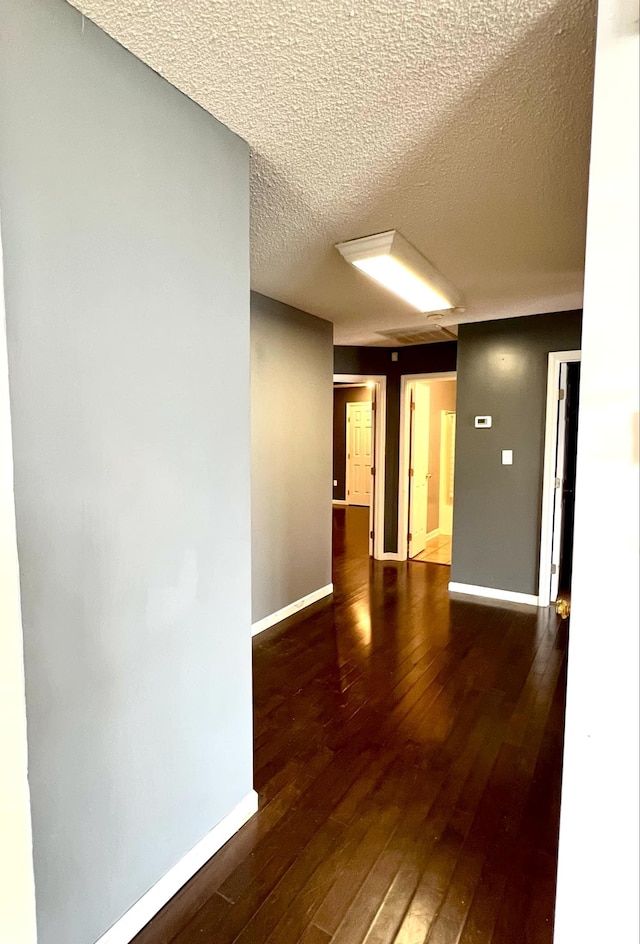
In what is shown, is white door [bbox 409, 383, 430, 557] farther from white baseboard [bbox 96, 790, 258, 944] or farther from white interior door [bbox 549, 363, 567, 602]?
white baseboard [bbox 96, 790, 258, 944]

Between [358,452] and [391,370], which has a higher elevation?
[391,370]

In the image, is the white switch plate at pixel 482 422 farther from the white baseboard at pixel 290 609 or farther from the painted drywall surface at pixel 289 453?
the white baseboard at pixel 290 609

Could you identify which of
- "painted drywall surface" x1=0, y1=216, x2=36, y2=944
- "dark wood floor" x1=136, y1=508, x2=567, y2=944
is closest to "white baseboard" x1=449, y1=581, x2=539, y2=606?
"dark wood floor" x1=136, y1=508, x2=567, y2=944

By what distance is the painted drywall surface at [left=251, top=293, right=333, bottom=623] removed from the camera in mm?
3387

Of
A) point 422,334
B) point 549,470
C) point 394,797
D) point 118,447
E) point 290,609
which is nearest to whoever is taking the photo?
point 118,447

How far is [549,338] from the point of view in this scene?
12.7ft

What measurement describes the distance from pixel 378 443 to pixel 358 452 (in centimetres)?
419

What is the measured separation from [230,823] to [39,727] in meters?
0.95

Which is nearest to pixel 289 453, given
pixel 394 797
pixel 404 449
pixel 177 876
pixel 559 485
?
pixel 404 449

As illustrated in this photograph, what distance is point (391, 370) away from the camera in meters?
5.31

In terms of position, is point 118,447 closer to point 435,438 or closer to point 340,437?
point 435,438

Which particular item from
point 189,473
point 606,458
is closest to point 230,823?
point 189,473

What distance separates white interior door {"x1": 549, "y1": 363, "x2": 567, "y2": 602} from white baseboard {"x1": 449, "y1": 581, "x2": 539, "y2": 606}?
17 cm

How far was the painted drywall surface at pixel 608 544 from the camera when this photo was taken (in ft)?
3.00
